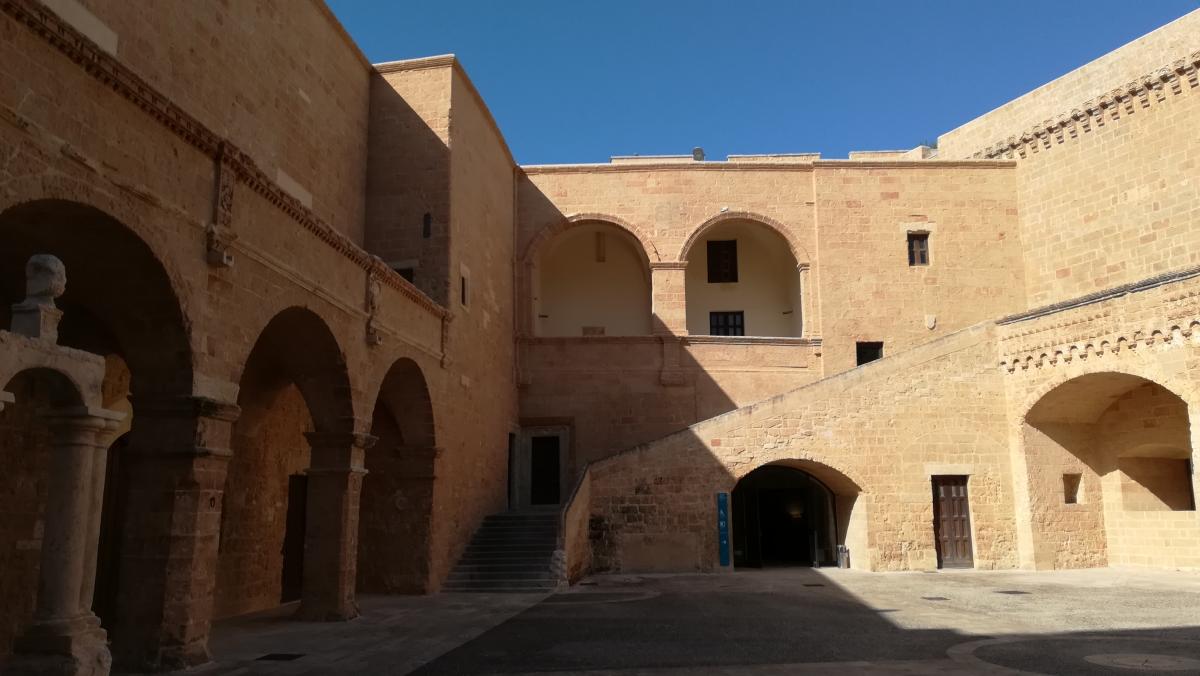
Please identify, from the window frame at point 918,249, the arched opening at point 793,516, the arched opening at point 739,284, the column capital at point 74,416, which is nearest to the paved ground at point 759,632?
the column capital at point 74,416

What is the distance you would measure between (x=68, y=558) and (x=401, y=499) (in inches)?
326

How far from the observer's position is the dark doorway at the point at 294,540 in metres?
13.8

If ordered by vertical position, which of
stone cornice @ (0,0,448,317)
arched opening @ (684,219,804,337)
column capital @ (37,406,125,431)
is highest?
arched opening @ (684,219,804,337)

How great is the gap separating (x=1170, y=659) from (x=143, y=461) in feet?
30.2

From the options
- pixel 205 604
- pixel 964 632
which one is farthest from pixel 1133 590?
pixel 205 604

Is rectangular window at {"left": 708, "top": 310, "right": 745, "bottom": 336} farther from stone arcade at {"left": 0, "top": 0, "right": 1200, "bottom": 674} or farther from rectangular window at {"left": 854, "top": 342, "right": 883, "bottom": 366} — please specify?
rectangular window at {"left": 854, "top": 342, "right": 883, "bottom": 366}

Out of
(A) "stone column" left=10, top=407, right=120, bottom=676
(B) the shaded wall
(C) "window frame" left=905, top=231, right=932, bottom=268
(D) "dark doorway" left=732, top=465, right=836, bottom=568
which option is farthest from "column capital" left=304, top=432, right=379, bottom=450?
(C) "window frame" left=905, top=231, right=932, bottom=268

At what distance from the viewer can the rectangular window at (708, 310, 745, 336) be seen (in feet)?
77.6

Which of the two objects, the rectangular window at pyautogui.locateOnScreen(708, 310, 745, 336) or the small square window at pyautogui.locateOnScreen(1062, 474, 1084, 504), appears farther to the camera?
the rectangular window at pyautogui.locateOnScreen(708, 310, 745, 336)

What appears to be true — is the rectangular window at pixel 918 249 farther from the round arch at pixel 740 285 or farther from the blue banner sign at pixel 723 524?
the blue banner sign at pixel 723 524

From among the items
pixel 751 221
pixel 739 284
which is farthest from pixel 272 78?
pixel 739 284

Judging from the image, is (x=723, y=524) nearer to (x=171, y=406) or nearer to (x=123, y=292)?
(x=171, y=406)

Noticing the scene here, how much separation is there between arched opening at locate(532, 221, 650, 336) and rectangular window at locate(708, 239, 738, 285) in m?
1.96

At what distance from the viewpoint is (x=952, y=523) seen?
1759 cm
